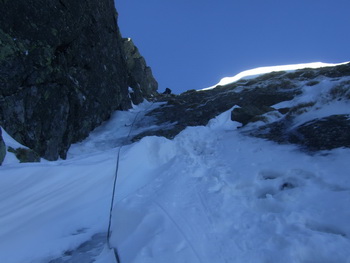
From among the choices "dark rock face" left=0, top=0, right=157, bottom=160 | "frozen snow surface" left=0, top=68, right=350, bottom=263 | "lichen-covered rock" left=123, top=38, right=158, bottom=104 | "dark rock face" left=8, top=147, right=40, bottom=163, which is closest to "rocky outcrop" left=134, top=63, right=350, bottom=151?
"frozen snow surface" left=0, top=68, right=350, bottom=263

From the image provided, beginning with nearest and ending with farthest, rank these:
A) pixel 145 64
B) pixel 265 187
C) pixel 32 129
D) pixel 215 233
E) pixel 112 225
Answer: pixel 215 233
pixel 112 225
pixel 265 187
pixel 32 129
pixel 145 64

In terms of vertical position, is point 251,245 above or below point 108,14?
below

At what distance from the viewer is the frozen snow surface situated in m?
3.42

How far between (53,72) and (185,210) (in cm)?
1146

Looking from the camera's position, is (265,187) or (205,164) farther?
(205,164)

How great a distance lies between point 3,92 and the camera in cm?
1048

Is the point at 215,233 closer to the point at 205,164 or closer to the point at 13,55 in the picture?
the point at 205,164

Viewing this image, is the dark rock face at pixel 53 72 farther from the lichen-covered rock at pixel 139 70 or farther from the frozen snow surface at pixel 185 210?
the lichen-covered rock at pixel 139 70

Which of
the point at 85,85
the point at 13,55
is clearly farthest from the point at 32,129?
the point at 85,85

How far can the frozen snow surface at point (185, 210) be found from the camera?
11.2 feet

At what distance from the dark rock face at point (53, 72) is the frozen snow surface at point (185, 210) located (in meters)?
4.73

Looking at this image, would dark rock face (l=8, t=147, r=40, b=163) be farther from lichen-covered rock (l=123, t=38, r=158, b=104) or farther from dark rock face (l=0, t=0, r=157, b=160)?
lichen-covered rock (l=123, t=38, r=158, b=104)

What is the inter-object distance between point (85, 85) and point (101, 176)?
11.5 metres

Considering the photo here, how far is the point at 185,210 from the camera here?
466 cm
